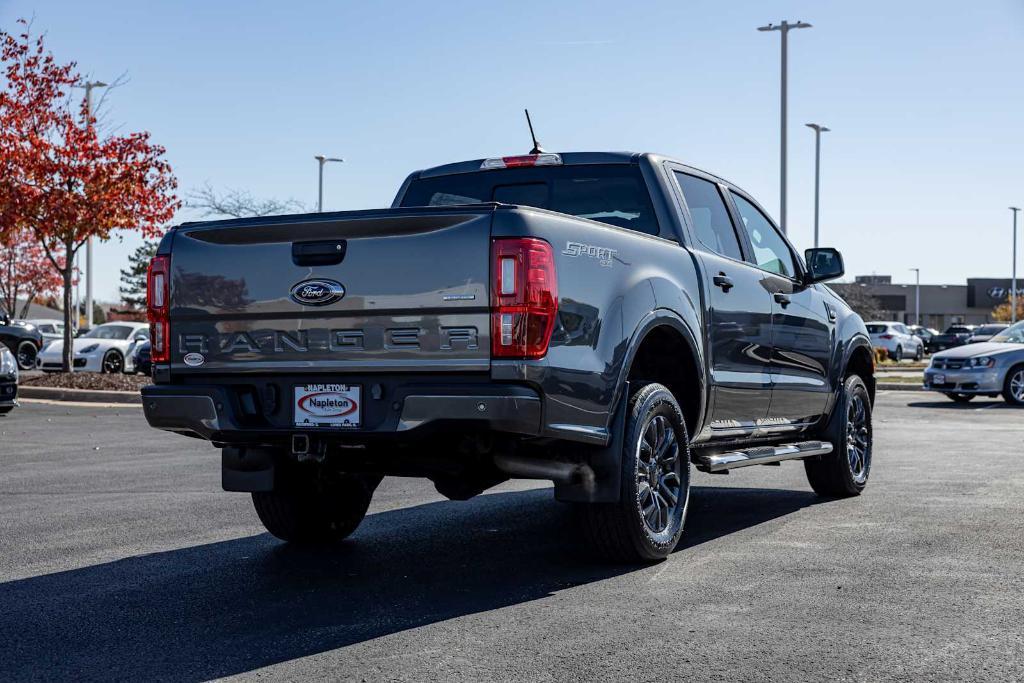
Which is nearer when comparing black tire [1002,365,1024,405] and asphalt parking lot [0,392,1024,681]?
asphalt parking lot [0,392,1024,681]

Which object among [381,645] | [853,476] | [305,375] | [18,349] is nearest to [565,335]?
[305,375]

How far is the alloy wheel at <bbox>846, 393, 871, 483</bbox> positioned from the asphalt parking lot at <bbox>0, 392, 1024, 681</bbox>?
0.78ft

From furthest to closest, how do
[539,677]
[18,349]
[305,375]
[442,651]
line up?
1. [18,349]
2. [305,375]
3. [442,651]
4. [539,677]

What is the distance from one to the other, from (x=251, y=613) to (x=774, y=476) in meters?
6.15

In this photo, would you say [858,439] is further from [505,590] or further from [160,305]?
[160,305]

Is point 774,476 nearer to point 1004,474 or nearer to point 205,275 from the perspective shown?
point 1004,474

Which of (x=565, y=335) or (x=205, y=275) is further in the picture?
(x=205, y=275)

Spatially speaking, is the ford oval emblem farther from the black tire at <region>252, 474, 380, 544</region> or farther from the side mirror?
the side mirror

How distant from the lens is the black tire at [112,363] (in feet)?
91.9

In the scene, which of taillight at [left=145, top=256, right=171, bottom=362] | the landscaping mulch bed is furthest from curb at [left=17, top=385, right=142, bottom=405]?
taillight at [left=145, top=256, right=171, bottom=362]

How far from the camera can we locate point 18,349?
30.4 meters

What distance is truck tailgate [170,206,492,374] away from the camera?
5.16 meters

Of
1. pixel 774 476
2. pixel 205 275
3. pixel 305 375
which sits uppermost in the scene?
pixel 205 275

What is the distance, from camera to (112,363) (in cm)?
2828
